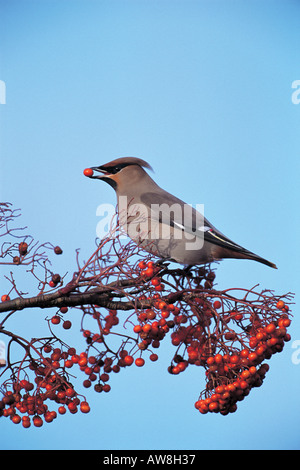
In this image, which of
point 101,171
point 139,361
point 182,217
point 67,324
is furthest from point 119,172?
point 139,361

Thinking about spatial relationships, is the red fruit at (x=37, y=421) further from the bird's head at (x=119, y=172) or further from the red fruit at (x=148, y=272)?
the bird's head at (x=119, y=172)

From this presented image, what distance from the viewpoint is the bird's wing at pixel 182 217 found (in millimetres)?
1744

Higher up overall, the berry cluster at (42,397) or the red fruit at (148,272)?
the red fruit at (148,272)

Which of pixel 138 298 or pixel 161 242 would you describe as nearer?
pixel 138 298

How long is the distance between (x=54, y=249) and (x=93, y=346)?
0.28 m

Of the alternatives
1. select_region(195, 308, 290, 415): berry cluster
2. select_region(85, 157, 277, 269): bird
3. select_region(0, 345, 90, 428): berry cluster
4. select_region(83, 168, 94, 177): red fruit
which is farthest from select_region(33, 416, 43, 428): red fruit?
select_region(83, 168, 94, 177): red fruit

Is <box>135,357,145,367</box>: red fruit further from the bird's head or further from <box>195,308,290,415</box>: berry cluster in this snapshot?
the bird's head

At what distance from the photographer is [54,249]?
Result: 4.77 ft

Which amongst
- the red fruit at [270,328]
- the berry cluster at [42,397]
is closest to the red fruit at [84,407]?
the berry cluster at [42,397]

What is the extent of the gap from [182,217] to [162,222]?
0.20 feet

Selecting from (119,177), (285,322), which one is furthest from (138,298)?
(119,177)

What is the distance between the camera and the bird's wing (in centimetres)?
174
